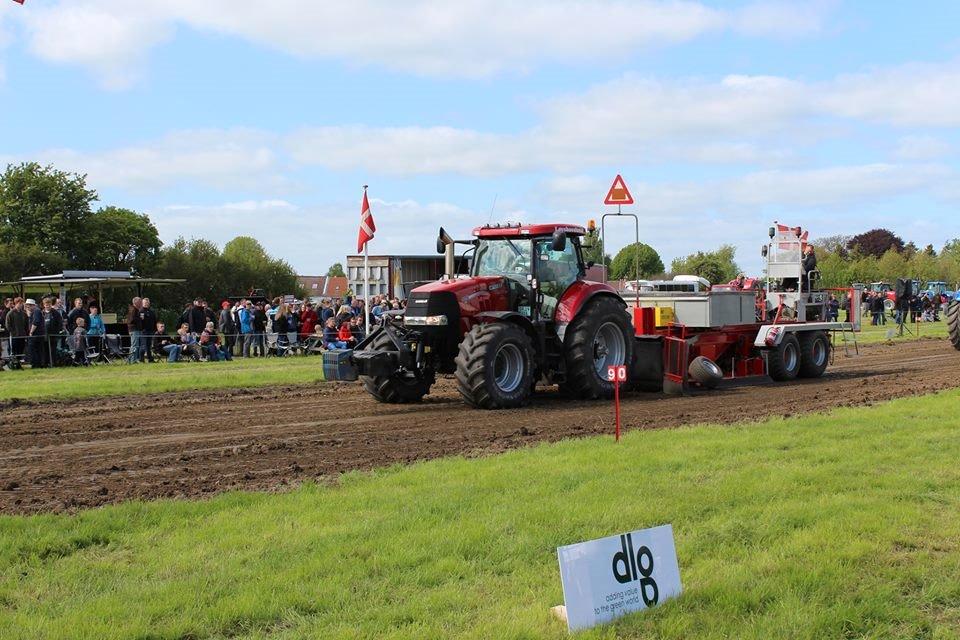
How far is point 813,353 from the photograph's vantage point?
58.4 feet

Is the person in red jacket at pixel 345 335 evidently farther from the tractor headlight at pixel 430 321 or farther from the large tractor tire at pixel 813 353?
the large tractor tire at pixel 813 353

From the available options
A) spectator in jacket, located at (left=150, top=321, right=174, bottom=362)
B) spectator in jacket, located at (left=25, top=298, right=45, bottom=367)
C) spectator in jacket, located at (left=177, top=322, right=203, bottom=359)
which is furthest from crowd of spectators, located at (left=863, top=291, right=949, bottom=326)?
spectator in jacket, located at (left=25, top=298, right=45, bottom=367)

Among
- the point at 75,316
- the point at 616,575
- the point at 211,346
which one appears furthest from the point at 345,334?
the point at 616,575

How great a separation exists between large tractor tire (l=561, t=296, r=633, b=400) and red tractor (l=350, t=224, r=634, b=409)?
0.05 feet

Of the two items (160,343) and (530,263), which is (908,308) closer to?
(160,343)

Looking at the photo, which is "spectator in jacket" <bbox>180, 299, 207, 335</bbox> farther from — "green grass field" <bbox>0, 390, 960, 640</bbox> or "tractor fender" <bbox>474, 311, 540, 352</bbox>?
"green grass field" <bbox>0, 390, 960, 640</bbox>

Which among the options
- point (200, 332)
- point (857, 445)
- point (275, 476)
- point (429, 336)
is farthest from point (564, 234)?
point (200, 332)

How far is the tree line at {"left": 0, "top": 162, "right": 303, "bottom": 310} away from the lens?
47.8m

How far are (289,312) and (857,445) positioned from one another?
18.2m

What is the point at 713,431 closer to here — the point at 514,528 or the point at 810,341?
the point at 514,528

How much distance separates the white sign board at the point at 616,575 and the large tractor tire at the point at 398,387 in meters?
8.66

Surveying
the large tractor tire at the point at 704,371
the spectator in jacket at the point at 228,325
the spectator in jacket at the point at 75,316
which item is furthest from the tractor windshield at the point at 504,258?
the spectator in jacket at the point at 75,316

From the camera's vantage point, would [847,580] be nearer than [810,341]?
Yes

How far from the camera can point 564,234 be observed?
13.5 metres
